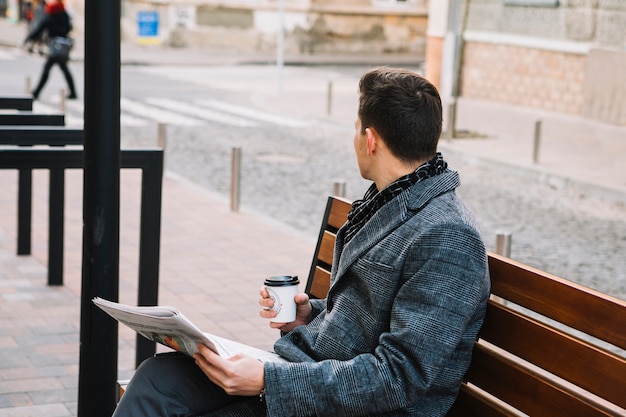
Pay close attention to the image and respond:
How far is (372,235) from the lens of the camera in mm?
2906

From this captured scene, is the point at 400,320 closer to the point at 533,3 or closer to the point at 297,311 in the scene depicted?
the point at 297,311

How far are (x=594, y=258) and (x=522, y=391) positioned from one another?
20.2 feet

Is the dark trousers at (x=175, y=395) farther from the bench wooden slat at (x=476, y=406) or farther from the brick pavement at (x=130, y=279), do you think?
A: the brick pavement at (x=130, y=279)

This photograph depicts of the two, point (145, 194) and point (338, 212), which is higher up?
point (338, 212)

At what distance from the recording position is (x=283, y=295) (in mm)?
3135

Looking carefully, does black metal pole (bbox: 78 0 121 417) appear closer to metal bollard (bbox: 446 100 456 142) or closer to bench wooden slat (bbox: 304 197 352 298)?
bench wooden slat (bbox: 304 197 352 298)

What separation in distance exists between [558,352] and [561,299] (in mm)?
134

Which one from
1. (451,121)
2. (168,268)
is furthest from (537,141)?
(168,268)

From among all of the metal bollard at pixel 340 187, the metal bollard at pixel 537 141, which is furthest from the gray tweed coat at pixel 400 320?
the metal bollard at pixel 537 141

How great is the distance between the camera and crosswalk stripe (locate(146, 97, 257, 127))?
17.3 meters

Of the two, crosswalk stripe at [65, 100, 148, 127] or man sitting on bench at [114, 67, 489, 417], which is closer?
man sitting on bench at [114, 67, 489, 417]

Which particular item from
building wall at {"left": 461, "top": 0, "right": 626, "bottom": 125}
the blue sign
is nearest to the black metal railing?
building wall at {"left": 461, "top": 0, "right": 626, "bottom": 125}

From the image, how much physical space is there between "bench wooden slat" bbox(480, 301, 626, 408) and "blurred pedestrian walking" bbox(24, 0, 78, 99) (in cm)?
1640

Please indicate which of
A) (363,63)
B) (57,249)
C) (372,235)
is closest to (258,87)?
(363,63)
